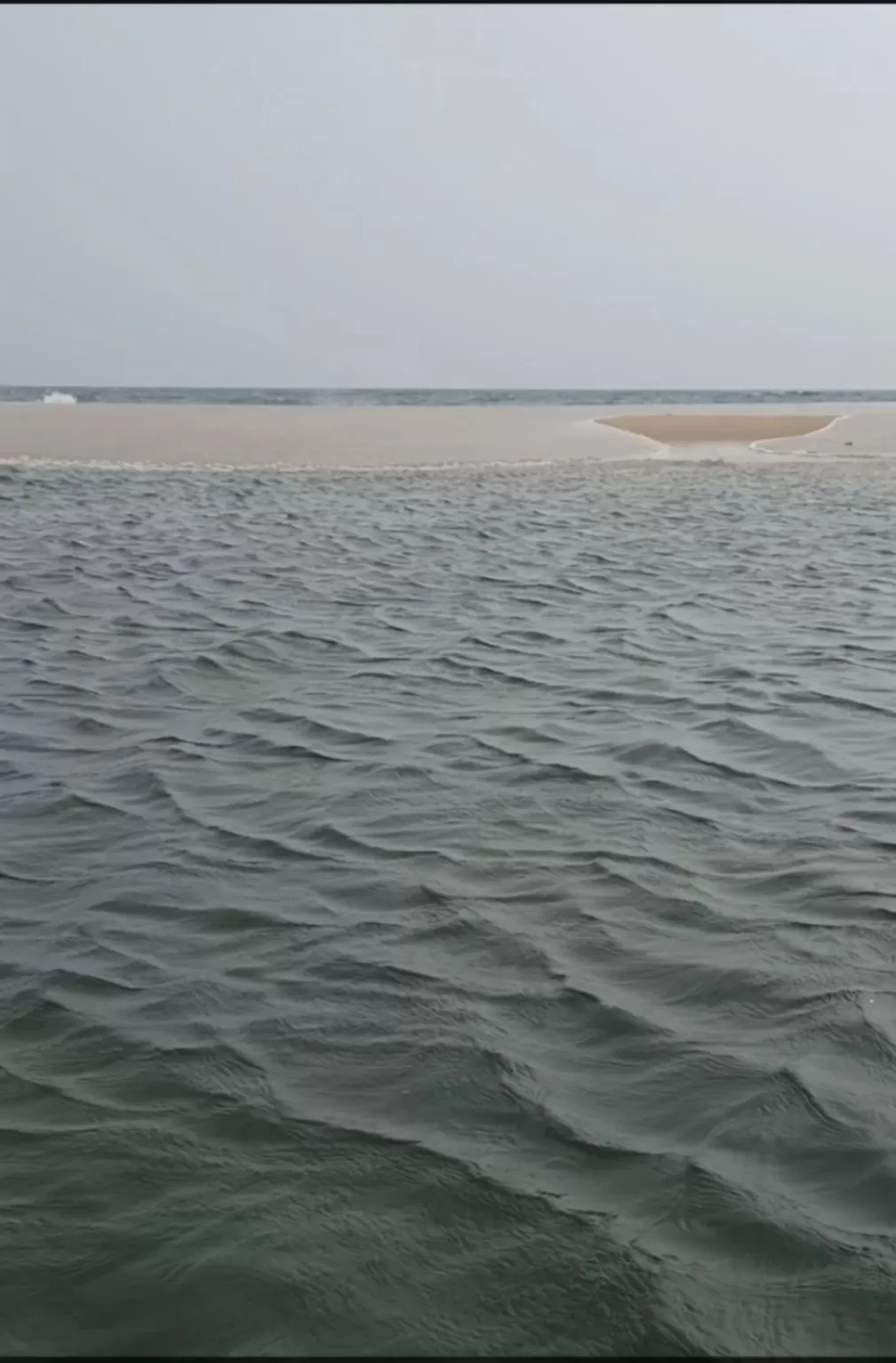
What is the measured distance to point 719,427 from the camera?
49875 mm

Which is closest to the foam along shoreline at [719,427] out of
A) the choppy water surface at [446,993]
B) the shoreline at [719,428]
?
the shoreline at [719,428]

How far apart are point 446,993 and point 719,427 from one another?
157ft

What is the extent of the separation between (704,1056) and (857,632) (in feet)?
22.8

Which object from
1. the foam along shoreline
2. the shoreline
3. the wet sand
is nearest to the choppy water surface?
the wet sand

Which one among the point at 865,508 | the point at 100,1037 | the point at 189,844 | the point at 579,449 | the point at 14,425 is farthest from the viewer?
the point at 14,425

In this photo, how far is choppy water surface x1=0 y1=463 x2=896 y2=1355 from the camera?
301 cm

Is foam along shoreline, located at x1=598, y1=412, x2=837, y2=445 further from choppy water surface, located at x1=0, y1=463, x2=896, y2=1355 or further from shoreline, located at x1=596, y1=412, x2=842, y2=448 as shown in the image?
choppy water surface, located at x1=0, y1=463, x2=896, y2=1355

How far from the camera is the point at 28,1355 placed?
279 centimetres

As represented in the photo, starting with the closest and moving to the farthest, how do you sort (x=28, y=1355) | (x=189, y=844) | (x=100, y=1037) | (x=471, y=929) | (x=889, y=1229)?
(x=28, y=1355), (x=889, y=1229), (x=100, y=1037), (x=471, y=929), (x=189, y=844)

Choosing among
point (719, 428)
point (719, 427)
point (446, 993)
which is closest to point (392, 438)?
point (719, 428)

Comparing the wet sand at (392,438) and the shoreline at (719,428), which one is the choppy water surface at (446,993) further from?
the shoreline at (719,428)

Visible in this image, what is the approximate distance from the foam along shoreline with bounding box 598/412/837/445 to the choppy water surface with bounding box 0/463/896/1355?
32965mm

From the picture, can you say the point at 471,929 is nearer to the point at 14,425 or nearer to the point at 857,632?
the point at 857,632

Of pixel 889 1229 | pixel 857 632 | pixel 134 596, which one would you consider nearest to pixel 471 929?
pixel 889 1229
